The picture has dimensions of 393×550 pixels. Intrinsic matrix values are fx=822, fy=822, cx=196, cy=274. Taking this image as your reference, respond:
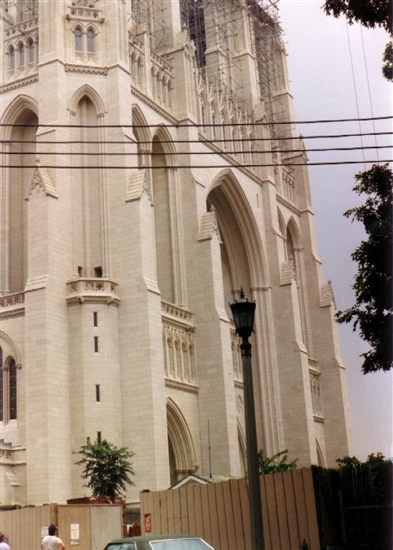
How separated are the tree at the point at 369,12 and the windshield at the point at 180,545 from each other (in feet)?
→ 33.8

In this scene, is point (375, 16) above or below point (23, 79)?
below

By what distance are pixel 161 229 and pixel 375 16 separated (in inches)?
1099

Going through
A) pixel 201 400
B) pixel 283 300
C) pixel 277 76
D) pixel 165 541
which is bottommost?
pixel 165 541

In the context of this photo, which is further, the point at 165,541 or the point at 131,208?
the point at 131,208

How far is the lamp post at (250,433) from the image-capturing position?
1324 cm

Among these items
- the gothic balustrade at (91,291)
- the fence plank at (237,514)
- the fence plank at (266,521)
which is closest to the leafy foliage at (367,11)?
the fence plank at (266,521)

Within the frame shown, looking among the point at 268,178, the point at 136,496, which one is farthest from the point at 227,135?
A: the point at 136,496

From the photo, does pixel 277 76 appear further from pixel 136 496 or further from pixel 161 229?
pixel 136 496

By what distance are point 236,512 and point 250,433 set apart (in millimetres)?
5756

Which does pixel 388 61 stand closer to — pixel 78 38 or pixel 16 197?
pixel 78 38

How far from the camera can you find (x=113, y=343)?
35.9 m

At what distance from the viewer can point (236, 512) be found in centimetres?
1883

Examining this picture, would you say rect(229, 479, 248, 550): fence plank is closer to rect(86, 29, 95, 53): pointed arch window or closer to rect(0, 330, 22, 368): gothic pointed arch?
rect(0, 330, 22, 368): gothic pointed arch

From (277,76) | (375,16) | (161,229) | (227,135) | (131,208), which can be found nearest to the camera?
(375,16)
